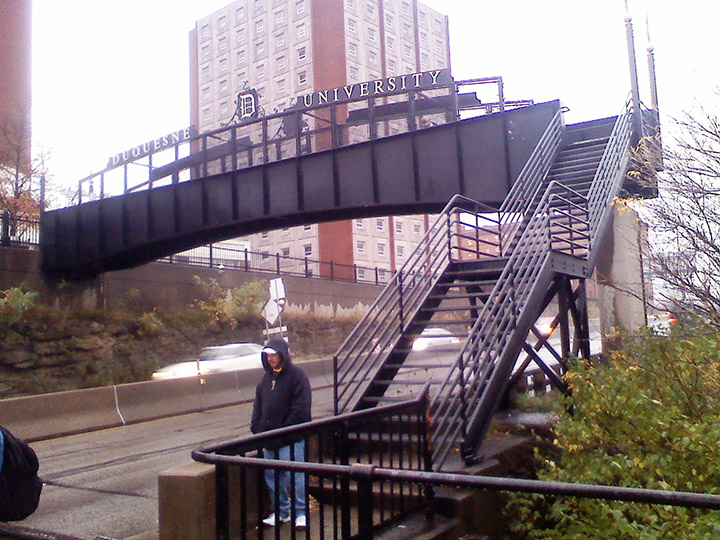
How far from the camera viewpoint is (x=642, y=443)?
654 cm

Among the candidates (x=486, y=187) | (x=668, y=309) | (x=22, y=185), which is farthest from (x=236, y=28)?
(x=668, y=309)

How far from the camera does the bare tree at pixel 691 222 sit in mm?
7734

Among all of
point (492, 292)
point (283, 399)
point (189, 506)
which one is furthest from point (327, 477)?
point (492, 292)

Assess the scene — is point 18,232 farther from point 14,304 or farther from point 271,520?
point 271,520

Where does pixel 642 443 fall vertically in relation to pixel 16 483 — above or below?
below

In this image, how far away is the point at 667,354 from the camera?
25.0 feet

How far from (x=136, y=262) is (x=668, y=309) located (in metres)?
21.1

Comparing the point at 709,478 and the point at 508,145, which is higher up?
the point at 508,145

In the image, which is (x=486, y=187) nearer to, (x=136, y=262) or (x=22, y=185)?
(x=136, y=262)

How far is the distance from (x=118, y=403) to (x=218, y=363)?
21.4 ft

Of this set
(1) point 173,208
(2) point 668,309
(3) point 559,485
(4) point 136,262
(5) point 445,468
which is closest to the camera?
(3) point 559,485

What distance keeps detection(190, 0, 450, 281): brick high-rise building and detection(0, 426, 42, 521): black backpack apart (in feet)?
203

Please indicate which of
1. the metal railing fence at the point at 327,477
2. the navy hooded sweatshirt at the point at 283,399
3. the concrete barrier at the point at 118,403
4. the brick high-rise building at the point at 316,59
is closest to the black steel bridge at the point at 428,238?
the metal railing fence at the point at 327,477

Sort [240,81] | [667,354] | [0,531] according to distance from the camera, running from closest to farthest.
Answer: [0,531] < [667,354] < [240,81]
